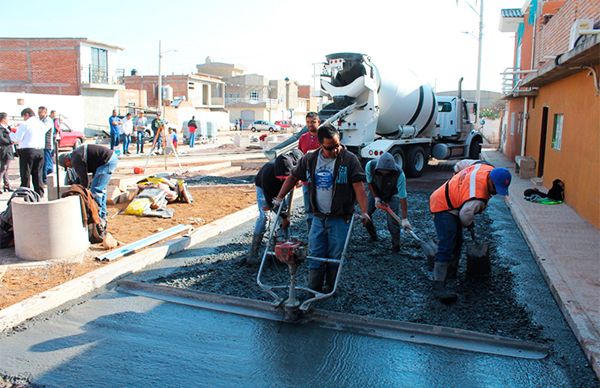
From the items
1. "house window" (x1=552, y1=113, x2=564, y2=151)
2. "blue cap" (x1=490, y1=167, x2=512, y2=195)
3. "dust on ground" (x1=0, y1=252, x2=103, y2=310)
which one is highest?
"house window" (x1=552, y1=113, x2=564, y2=151)

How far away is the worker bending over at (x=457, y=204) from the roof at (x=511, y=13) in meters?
23.0

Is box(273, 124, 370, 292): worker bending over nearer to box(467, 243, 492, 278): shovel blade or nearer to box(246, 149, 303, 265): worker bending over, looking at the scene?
box(246, 149, 303, 265): worker bending over

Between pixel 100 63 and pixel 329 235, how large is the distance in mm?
42623

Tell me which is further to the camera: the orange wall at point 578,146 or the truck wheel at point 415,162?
the truck wheel at point 415,162

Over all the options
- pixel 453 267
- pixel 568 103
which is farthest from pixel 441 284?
pixel 568 103

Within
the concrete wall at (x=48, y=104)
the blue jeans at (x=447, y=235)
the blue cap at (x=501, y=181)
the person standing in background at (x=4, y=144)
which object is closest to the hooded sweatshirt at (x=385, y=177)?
the blue jeans at (x=447, y=235)

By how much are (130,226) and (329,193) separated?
4590 millimetres

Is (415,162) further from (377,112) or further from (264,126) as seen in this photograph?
(264,126)

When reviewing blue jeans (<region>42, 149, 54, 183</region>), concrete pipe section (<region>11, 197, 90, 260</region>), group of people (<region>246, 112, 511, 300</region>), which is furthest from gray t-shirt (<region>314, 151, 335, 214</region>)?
blue jeans (<region>42, 149, 54, 183</region>)

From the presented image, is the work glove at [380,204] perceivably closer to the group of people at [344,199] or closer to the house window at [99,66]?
the group of people at [344,199]

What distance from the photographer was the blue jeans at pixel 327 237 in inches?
196

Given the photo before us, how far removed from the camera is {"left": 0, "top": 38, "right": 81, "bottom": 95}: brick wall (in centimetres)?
4134

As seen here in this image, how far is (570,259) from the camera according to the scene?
6590 millimetres

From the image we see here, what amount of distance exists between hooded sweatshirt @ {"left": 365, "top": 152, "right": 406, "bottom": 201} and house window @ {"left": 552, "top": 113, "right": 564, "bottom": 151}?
686 centimetres
